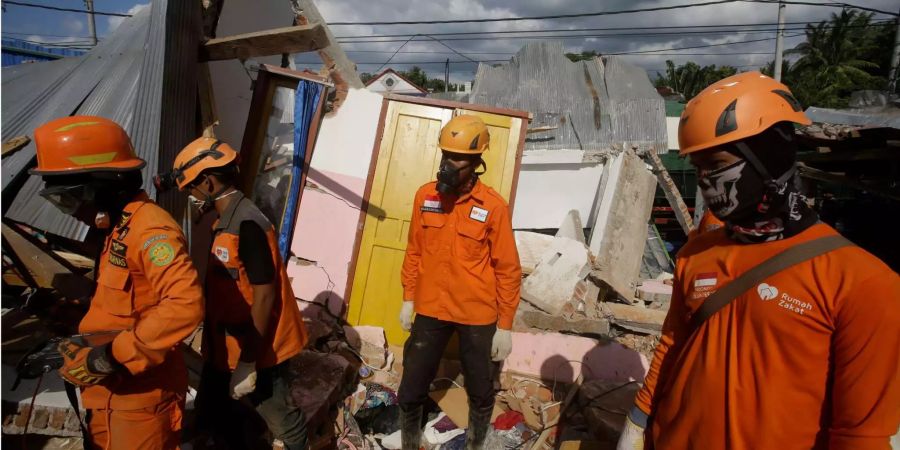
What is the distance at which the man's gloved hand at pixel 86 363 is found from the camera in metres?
1.75

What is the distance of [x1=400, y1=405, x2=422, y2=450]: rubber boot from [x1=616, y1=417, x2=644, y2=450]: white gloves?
154 cm

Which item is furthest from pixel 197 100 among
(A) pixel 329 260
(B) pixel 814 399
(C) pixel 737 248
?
(B) pixel 814 399

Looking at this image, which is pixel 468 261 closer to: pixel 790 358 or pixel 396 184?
pixel 790 358

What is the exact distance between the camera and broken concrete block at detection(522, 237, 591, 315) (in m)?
5.25

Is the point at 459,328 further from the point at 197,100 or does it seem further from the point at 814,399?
the point at 197,100

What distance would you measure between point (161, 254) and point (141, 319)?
280mm

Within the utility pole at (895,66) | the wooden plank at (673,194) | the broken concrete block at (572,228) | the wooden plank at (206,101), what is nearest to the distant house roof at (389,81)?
the utility pole at (895,66)

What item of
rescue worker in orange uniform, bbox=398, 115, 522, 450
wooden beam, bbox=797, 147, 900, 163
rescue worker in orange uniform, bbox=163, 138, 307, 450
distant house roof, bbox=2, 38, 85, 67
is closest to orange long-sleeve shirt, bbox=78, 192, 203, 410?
rescue worker in orange uniform, bbox=163, 138, 307, 450

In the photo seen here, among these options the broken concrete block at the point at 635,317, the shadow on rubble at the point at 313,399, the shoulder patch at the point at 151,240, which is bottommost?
the shadow on rubble at the point at 313,399

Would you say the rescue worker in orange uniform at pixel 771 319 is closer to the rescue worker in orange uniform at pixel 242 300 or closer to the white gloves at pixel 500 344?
the white gloves at pixel 500 344

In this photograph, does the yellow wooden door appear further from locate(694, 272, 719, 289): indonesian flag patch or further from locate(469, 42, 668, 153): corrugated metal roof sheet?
locate(469, 42, 668, 153): corrugated metal roof sheet

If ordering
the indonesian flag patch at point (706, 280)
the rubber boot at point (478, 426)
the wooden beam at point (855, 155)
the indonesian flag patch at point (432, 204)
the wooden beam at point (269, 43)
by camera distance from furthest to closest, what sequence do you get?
1. the wooden beam at point (855, 155)
2. the wooden beam at point (269, 43)
3. the rubber boot at point (478, 426)
4. the indonesian flag patch at point (432, 204)
5. the indonesian flag patch at point (706, 280)

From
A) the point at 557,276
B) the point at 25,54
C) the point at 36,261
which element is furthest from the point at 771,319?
the point at 25,54

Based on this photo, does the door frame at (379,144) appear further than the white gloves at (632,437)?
Yes
